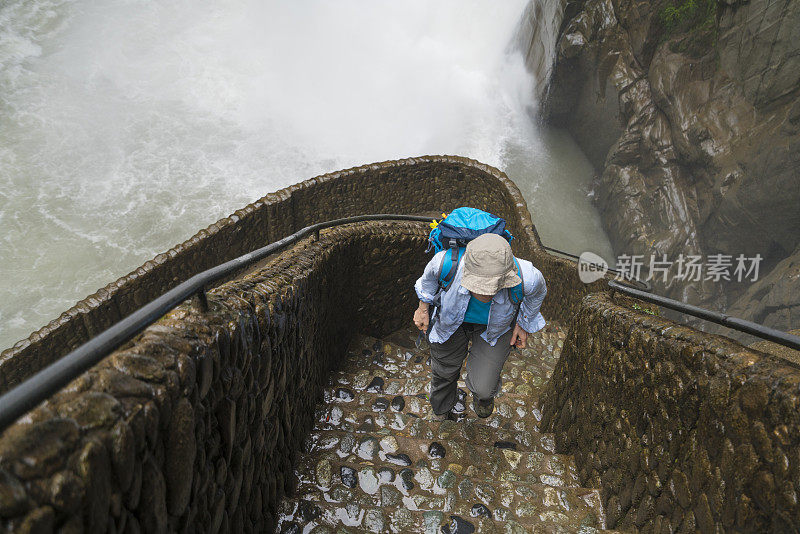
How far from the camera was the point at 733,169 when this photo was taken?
10.1 metres

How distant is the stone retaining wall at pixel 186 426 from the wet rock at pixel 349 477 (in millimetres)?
319

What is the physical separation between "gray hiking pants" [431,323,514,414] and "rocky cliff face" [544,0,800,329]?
7.63 meters

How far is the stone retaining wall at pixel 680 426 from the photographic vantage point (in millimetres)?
1589

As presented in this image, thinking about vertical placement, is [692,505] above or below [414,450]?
above

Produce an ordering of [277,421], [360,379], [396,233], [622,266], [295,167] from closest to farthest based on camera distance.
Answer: [277,421]
[360,379]
[396,233]
[622,266]
[295,167]

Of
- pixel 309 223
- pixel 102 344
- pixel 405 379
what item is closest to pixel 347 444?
pixel 405 379

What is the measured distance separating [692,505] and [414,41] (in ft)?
71.8

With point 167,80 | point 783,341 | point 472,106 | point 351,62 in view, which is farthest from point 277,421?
point 351,62

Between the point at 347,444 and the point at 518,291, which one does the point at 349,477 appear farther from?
the point at 518,291

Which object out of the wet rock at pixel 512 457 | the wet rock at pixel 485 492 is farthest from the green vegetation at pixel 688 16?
the wet rock at pixel 485 492

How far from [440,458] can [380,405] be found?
0.76m

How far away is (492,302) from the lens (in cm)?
281

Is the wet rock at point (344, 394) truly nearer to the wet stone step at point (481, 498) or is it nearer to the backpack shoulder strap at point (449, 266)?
the wet stone step at point (481, 498)

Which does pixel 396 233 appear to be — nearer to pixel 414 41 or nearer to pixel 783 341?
pixel 783 341
